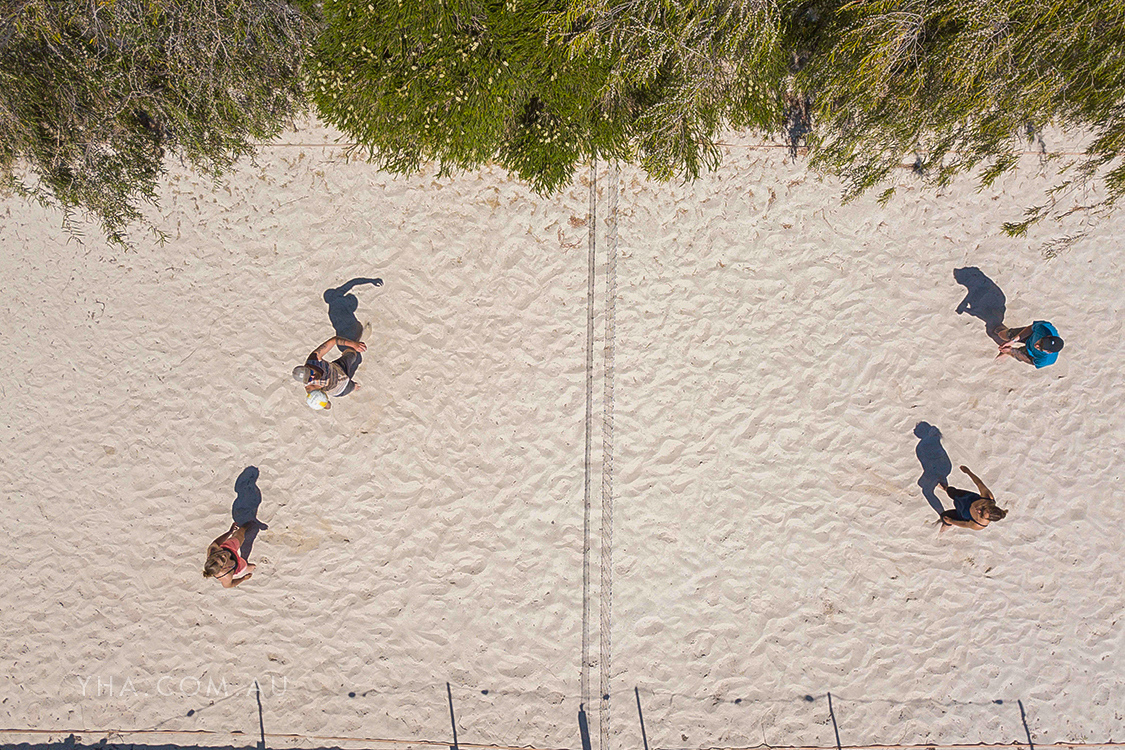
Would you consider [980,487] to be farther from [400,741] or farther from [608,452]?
[400,741]

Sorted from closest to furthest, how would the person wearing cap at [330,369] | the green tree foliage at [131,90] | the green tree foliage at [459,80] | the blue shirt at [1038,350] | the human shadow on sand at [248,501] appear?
the green tree foliage at [459,80] < the green tree foliage at [131,90] < the person wearing cap at [330,369] < the blue shirt at [1038,350] < the human shadow on sand at [248,501]

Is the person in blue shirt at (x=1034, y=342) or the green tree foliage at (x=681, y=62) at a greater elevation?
the green tree foliage at (x=681, y=62)

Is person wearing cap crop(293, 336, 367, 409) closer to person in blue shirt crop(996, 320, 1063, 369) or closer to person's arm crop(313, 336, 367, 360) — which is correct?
person's arm crop(313, 336, 367, 360)

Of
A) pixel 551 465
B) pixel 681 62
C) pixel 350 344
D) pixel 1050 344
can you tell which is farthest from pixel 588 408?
pixel 1050 344

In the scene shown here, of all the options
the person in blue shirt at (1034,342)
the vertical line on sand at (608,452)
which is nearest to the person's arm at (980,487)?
Result: the person in blue shirt at (1034,342)

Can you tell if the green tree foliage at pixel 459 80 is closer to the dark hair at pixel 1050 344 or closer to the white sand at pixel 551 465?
the white sand at pixel 551 465

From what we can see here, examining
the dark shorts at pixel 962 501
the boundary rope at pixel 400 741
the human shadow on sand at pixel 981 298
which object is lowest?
the boundary rope at pixel 400 741

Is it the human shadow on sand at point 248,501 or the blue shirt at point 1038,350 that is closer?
the blue shirt at point 1038,350
